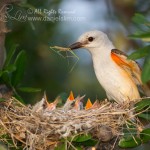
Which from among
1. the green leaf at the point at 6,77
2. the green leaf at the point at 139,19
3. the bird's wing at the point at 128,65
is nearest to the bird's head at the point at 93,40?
the bird's wing at the point at 128,65

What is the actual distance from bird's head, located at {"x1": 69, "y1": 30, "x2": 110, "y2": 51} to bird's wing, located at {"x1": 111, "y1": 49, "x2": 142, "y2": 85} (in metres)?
0.27

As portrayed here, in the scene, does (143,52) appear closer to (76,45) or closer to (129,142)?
(129,142)

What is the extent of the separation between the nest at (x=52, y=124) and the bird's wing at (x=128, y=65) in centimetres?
75

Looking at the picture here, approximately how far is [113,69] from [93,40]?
0.41 metres

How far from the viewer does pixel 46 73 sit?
769cm

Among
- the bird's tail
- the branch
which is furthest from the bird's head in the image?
the branch

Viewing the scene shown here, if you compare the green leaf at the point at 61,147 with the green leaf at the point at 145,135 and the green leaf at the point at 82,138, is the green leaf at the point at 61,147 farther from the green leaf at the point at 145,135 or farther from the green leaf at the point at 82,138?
the green leaf at the point at 145,135

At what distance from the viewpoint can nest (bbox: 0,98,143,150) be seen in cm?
582

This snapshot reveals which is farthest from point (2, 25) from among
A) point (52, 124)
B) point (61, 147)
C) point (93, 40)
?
point (93, 40)

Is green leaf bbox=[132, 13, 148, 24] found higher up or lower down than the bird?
higher up

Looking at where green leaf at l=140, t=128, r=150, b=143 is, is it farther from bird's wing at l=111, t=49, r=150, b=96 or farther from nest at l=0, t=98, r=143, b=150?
bird's wing at l=111, t=49, r=150, b=96

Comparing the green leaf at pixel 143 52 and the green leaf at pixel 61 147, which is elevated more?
the green leaf at pixel 143 52

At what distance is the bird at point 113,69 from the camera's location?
6.91m

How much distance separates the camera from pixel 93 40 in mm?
7211
